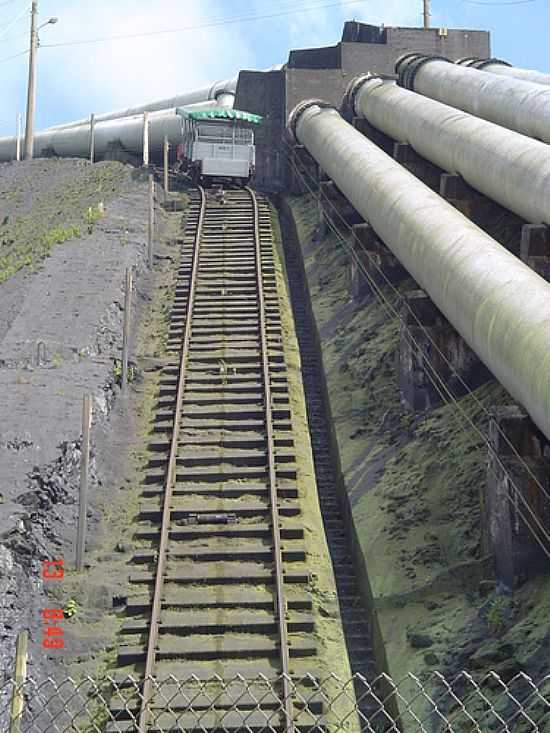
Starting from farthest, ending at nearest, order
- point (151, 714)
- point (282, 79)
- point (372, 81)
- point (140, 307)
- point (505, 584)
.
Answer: point (282, 79)
point (372, 81)
point (140, 307)
point (505, 584)
point (151, 714)

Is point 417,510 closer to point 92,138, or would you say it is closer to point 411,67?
point 411,67

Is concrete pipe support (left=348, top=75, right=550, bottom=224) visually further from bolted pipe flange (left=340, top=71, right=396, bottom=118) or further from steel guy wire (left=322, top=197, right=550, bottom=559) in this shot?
steel guy wire (left=322, top=197, right=550, bottom=559)

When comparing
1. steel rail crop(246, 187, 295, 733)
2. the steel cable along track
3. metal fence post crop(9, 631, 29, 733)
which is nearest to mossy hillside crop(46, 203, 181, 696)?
the steel cable along track

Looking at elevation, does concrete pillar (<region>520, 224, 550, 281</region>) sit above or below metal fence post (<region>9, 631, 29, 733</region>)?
above

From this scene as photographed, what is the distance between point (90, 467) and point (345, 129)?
15038 millimetres

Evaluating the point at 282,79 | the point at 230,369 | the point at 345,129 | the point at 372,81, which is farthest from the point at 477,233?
the point at 282,79

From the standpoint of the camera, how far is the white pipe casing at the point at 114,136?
41188 mm

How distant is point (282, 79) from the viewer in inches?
1437

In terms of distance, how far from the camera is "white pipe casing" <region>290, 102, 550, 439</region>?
37.7ft

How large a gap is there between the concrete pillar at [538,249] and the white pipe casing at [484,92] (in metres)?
6.38

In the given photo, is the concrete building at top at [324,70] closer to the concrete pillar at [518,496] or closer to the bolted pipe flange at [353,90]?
the bolted pipe flange at [353,90]

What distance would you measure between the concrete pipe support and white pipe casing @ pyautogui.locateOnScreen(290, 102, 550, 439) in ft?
4.07

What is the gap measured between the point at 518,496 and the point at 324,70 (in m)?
27.5

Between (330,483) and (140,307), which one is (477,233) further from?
(140,307)
